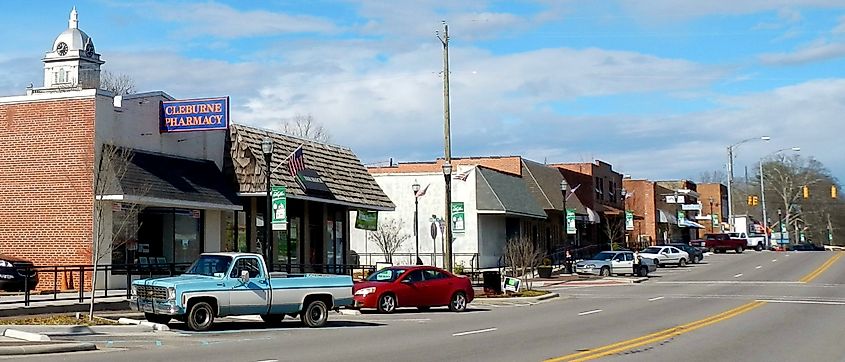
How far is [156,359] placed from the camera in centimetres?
1533

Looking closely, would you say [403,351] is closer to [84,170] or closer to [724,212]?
[84,170]

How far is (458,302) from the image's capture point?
98.1 ft

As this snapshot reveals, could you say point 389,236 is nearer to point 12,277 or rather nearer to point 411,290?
point 411,290

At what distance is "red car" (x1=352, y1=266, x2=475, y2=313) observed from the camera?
28062 millimetres

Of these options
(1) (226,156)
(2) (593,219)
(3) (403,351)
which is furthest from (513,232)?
(3) (403,351)

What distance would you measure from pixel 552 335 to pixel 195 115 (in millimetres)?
15416

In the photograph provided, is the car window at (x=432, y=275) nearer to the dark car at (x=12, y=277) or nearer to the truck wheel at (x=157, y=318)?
the truck wheel at (x=157, y=318)

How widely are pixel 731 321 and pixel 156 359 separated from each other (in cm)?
1478

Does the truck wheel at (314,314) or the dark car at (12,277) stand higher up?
the dark car at (12,277)

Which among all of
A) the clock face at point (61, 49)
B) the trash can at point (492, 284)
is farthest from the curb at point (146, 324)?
the clock face at point (61, 49)

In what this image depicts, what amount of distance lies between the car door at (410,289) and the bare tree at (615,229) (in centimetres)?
4643

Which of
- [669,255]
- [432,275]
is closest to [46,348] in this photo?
[432,275]

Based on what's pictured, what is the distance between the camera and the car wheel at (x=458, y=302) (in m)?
29.8

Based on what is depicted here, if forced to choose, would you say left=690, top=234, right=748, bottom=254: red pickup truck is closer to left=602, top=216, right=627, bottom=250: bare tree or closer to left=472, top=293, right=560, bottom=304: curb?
left=602, top=216, right=627, bottom=250: bare tree
